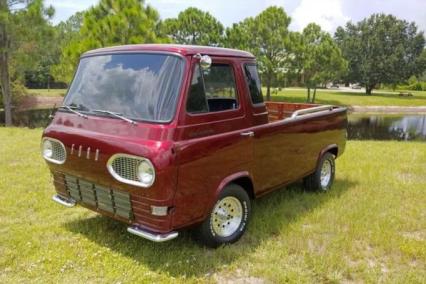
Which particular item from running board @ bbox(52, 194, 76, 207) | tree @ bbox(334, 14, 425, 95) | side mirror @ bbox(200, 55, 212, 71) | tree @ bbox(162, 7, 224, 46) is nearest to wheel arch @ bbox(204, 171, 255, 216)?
side mirror @ bbox(200, 55, 212, 71)

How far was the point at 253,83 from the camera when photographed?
461 cm

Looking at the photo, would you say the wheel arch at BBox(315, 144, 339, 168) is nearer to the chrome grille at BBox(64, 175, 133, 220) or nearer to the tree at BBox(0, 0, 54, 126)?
the chrome grille at BBox(64, 175, 133, 220)

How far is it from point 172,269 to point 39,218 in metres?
2.22

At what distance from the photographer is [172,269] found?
3.75 m

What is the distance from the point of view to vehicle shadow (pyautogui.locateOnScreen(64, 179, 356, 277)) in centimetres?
384

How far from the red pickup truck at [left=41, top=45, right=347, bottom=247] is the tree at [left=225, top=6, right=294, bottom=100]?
3036 centimetres

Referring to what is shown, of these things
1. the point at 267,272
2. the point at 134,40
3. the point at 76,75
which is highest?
the point at 134,40

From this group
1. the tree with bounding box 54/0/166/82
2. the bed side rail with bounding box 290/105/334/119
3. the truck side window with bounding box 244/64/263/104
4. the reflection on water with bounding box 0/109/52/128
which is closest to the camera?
the truck side window with bounding box 244/64/263/104

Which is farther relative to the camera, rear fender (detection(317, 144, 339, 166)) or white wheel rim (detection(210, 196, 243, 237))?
rear fender (detection(317, 144, 339, 166))

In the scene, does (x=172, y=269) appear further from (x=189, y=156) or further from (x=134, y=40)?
(x=134, y=40)

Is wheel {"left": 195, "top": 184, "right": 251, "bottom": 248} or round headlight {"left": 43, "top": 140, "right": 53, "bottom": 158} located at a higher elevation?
round headlight {"left": 43, "top": 140, "right": 53, "bottom": 158}

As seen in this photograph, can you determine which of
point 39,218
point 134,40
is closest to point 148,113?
point 39,218

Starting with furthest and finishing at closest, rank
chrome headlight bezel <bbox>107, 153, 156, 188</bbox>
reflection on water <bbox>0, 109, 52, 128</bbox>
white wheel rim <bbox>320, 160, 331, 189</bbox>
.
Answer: reflection on water <bbox>0, 109, 52, 128</bbox>
white wheel rim <bbox>320, 160, 331, 189</bbox>
chrome headlight bezel <bbox>107, 153, 156, 188</bbox>

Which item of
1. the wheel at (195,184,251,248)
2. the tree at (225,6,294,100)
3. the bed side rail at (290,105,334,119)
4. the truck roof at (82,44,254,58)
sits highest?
the tree at (225,6,294,100)
